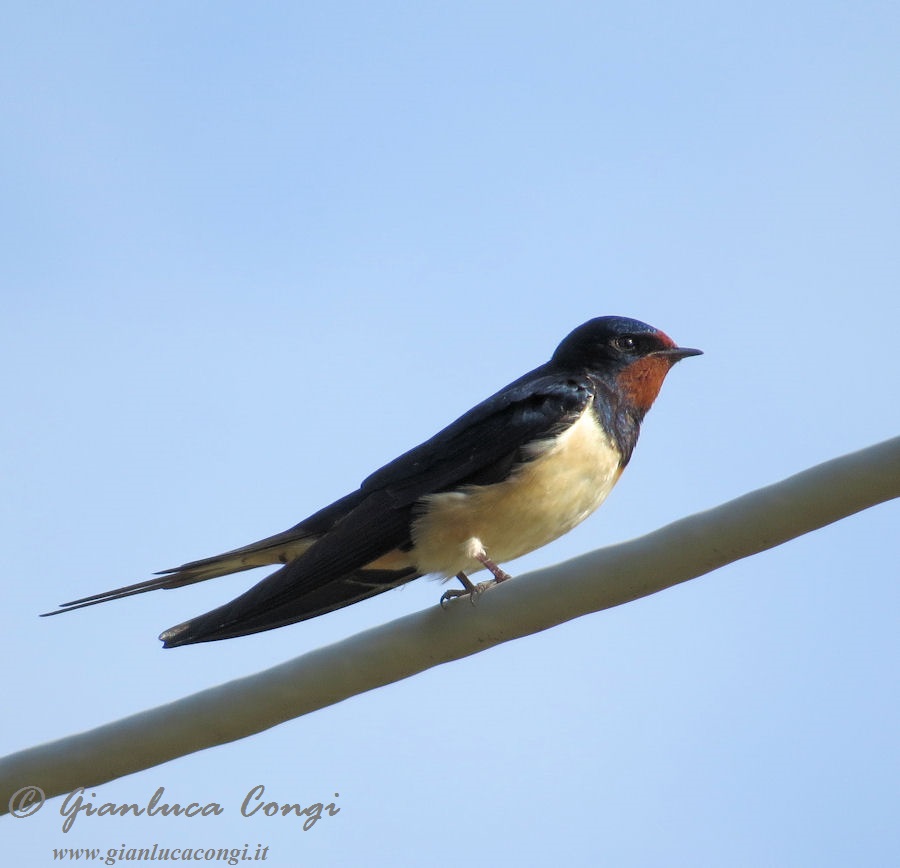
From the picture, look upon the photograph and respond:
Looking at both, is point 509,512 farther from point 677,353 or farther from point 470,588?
point 677,353

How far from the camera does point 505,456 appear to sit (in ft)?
14.0

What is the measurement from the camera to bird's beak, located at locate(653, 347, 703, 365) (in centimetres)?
498

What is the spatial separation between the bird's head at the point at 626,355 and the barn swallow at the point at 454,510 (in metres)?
0.17

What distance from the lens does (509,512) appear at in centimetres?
415

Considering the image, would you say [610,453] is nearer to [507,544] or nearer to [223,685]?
[507,544]

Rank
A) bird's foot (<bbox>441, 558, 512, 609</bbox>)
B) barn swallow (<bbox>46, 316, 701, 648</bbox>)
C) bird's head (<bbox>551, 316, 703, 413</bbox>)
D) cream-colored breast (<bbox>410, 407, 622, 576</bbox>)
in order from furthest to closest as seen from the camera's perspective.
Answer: bird's head (<bbox>551, 316, 703, 413</bbox>)
cream-colored breast (<bbox>410, 407, 622, 576</bbox>)
barn swallow (<bbox>46, 316, 701, 648</bbox>)
bird's foot (<bbox>441, 558, 512, 609</bbox>)

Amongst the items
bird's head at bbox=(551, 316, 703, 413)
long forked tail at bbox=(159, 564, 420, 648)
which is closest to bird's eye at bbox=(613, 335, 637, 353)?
bird's head at bbox=(551, 316, 703, 413)

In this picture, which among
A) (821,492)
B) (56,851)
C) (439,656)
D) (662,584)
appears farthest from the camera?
(56,851)

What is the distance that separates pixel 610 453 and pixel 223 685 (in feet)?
6.60

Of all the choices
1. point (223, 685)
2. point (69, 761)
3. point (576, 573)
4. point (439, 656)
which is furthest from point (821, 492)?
point (69, 761)

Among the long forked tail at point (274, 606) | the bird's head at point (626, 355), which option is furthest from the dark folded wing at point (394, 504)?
the bird's head at point (626, 355)

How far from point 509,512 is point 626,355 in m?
1.02

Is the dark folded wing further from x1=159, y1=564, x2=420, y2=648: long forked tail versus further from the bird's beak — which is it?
the bird's beak

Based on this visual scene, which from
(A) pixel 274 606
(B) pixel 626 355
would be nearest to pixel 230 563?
(A) pixel 274 606
